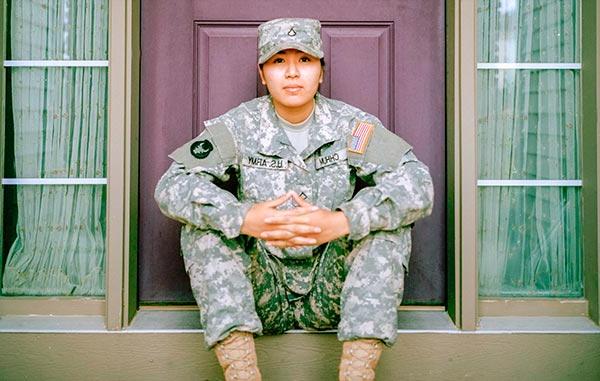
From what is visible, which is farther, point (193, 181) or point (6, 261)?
point (6, 261)

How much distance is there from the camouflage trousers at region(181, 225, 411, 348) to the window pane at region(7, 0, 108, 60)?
93cm

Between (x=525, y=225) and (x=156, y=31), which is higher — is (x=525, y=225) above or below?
below

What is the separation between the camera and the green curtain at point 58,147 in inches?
93.5

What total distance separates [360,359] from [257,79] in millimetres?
1233

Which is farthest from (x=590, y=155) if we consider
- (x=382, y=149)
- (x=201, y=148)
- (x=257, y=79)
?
(x=201, y=148)

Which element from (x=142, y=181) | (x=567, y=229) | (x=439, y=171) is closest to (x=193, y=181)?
(x=142, y=181)

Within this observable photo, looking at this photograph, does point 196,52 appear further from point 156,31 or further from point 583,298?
point 583,298

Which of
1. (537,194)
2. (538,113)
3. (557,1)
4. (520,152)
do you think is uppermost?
(557,1)

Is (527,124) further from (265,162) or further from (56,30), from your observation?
(56,30)

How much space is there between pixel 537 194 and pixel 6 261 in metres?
2.06

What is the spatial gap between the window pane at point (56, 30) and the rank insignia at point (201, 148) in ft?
2.14

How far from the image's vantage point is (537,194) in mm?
2391

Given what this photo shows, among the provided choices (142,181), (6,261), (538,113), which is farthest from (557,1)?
(6,261)

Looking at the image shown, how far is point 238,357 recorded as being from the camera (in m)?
1.75
